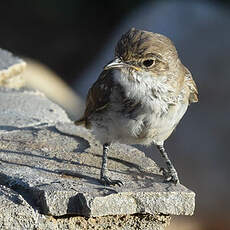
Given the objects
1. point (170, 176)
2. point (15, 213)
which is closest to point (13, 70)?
point (170, 176)

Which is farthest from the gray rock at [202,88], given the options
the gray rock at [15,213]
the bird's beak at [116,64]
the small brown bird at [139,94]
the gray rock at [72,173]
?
the gray rock at [15,213]

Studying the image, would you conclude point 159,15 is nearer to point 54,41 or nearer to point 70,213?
point 54,41

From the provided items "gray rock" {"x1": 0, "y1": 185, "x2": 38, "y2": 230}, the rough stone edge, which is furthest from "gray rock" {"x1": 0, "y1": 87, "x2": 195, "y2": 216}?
the rough stone edge

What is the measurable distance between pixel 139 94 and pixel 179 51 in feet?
17.8

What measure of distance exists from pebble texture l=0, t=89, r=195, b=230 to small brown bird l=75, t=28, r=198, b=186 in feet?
0.47

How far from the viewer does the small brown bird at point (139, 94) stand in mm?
Answer: 4457

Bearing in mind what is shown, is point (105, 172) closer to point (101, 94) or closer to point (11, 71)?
point (101, 94)

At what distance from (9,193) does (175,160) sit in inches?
169

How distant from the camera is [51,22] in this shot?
13188mm

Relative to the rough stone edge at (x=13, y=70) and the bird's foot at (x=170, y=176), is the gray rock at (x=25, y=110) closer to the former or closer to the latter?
the rough stone edge at (x=13, y=70)

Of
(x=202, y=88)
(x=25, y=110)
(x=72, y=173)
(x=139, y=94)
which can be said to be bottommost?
(x=202, y=88)

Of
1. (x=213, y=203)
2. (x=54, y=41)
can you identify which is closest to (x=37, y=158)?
(x=213, y=203)

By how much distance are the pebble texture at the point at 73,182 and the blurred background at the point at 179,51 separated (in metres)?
2.13

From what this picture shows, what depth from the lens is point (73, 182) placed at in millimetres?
4258
